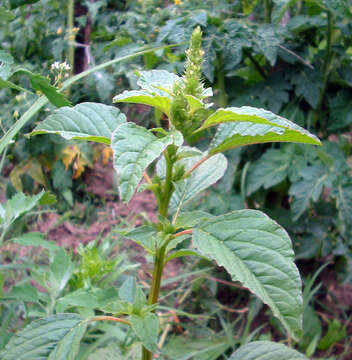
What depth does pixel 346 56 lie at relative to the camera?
148 centimetres

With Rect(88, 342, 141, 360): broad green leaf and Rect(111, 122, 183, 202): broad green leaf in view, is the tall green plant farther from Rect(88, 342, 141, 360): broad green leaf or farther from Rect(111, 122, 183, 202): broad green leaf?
Rect(88, 342, 141, 360): broad green leaf

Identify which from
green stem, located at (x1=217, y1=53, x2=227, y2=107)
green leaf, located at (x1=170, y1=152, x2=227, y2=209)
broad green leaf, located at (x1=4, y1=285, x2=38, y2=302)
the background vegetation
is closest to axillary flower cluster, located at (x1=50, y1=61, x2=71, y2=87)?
the background vegetation

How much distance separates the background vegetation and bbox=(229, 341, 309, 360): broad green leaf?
0.44m

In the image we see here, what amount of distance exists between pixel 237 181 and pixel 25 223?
994 mm

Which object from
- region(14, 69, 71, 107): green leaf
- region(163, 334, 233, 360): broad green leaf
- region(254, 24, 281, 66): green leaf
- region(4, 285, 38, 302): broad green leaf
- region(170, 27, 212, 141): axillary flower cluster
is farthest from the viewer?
region(254, 24, 281, 66): green leaf

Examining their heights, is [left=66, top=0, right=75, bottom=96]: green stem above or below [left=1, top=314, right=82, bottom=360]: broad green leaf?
above

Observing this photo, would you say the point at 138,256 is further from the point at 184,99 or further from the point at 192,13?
the point at 184,99

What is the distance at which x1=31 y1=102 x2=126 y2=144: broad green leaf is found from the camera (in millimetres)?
569

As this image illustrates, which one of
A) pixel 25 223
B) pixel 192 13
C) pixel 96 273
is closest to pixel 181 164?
pixel 96 273

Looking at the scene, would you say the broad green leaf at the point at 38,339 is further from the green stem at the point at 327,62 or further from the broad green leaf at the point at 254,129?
the green stem at the point at 327,62

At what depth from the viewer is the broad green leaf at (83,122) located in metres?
0.57

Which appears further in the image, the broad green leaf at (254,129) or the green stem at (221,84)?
the green stem at (221,84)

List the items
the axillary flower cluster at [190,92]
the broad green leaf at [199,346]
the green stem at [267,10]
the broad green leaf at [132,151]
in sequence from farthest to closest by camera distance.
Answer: the green stem at [267,10], the broad green leaf at [199,346], the axillary flower cluster at [190,92], the broad green leaf at [132,151]

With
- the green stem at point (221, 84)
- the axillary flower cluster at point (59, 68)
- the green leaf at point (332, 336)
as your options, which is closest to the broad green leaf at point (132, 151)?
the axillary flower cluster at point (59, 68)
